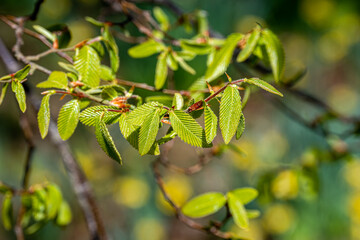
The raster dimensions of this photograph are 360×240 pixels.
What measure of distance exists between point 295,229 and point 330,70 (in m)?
1.55

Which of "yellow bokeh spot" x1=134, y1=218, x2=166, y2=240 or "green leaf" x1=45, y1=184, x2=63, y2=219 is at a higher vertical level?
"green leaf" x1=45, y1=184, x2=63, y2=219

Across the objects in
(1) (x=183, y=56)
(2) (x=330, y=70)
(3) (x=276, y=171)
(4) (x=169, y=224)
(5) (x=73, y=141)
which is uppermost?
(1) (x=183, y=56)

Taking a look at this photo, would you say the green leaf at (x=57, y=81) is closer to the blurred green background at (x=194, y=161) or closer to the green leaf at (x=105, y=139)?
the green leaf at (x=105, y=139)

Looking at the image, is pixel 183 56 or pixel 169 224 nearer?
pixel 183 56

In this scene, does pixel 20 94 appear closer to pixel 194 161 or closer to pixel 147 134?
pixel 147 134

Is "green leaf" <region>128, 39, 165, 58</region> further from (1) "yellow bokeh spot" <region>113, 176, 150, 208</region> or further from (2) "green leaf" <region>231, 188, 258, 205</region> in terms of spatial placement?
(1) "yellow bokeh spot" <region>113, 176, 150, 208</region>

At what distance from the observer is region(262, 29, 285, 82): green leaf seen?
0.46 metres

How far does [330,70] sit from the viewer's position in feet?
9.32

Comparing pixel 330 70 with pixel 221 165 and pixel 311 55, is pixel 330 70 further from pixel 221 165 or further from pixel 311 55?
pixel 221 165

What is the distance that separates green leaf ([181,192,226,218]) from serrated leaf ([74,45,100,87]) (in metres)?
0.24

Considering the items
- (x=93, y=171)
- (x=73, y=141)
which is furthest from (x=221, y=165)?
(x=73, y=141)

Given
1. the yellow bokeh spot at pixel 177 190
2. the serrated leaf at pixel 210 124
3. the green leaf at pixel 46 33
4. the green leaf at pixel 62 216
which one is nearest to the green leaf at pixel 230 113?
the serrated leaf at pixel 210 124

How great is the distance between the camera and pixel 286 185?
79cm

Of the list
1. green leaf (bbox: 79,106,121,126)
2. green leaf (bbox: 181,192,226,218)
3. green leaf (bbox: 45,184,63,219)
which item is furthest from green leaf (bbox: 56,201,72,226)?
green leaf (bbox: 79,106,121,126)
